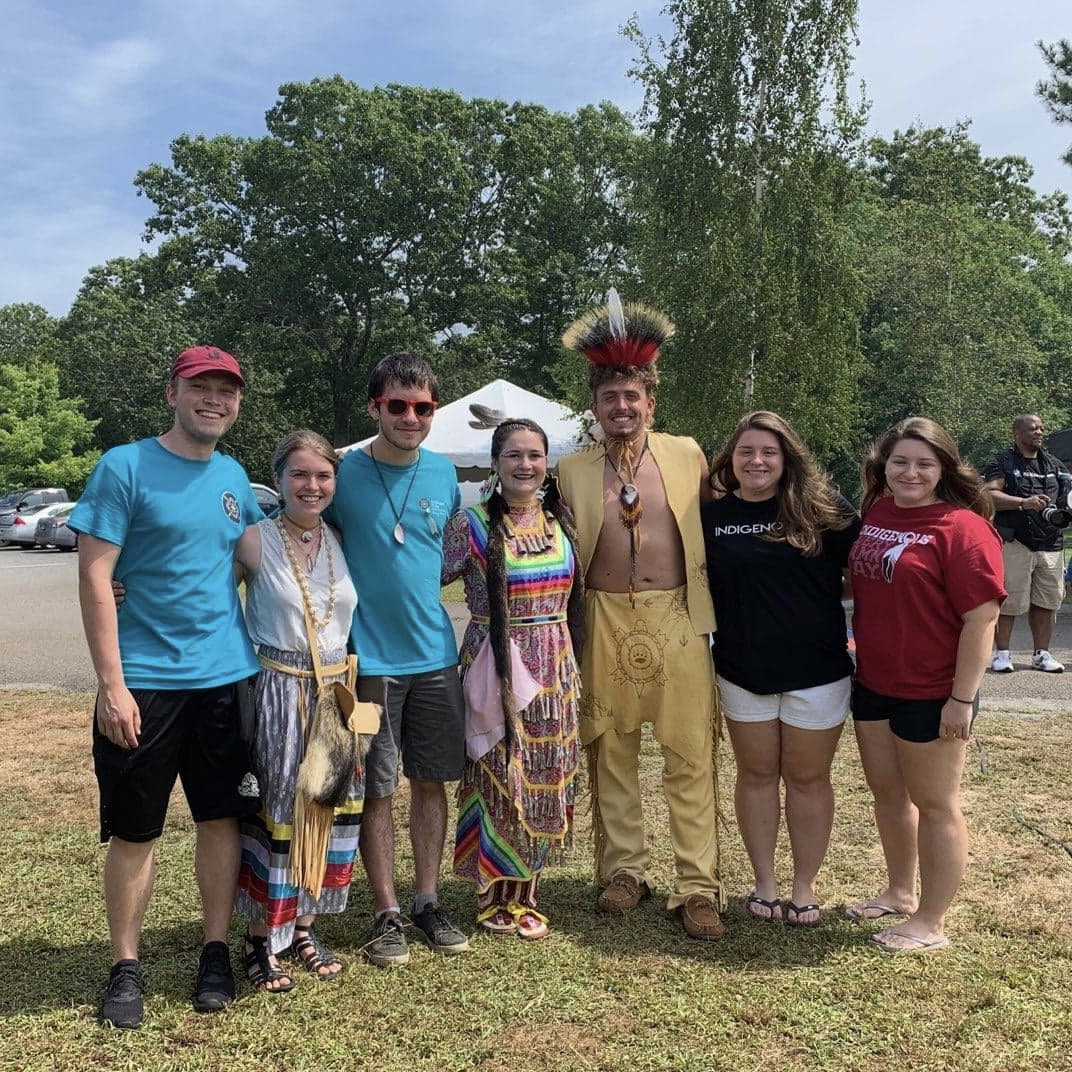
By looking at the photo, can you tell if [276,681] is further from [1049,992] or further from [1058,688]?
[1058,688]

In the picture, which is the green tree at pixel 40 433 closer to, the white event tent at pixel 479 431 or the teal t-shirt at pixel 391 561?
the white event tent at pixel 479 431

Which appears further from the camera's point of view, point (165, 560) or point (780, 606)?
point (780, 606)

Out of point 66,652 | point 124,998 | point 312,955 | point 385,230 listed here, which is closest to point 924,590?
point 312,955

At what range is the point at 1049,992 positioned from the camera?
292 cm

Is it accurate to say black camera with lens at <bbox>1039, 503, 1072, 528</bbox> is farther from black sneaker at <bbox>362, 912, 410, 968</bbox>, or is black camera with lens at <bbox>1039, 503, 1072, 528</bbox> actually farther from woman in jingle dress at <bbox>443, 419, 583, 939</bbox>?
black sneaker at <bbox>362, 912, 410, 968</bbox>

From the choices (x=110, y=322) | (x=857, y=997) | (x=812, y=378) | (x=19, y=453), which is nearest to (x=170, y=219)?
(x=110, y=322)

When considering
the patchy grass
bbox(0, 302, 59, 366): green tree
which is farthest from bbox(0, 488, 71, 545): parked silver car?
bbox(0, 302, 59, 366): green tree

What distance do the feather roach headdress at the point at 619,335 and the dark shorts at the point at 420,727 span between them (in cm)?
127

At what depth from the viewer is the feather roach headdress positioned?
3480 mm

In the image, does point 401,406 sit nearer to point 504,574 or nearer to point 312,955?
point 504,574

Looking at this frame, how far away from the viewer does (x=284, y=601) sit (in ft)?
9.84

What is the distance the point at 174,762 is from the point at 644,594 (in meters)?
1.67

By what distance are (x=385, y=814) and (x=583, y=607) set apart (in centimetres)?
100

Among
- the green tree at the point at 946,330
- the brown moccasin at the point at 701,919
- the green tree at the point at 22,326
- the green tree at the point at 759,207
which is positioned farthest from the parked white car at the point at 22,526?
A: the green tree at the point at 22,326
